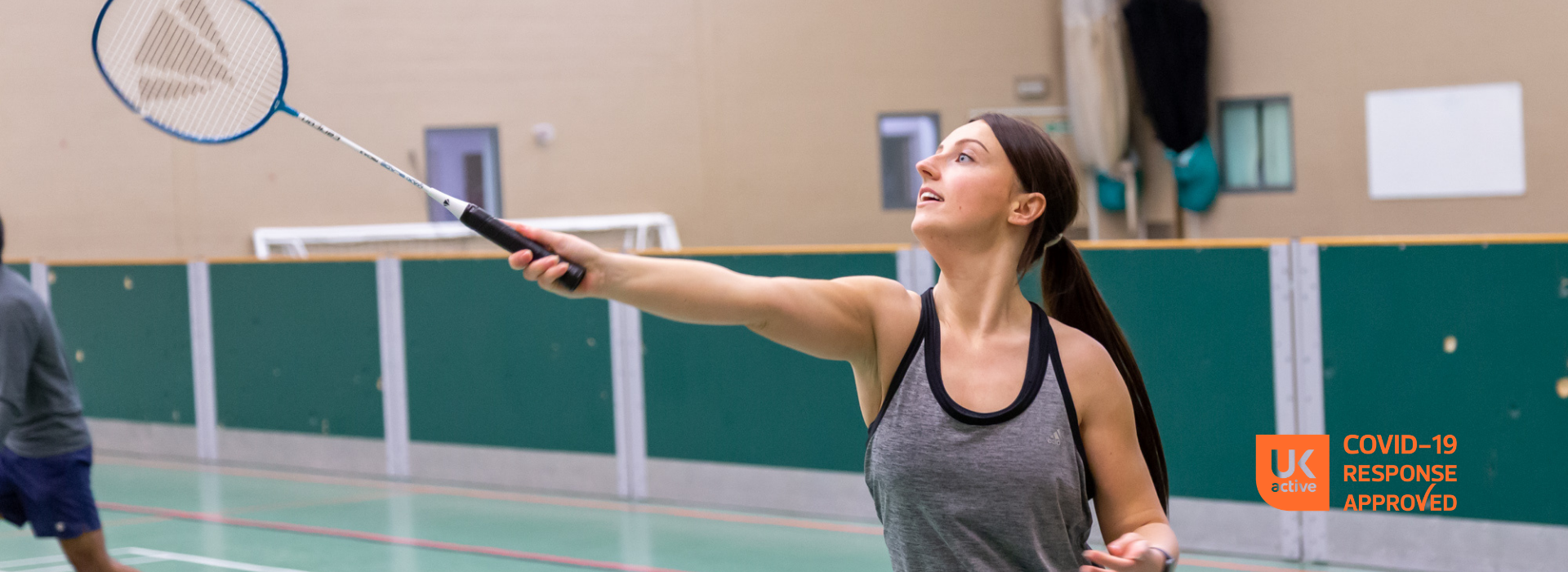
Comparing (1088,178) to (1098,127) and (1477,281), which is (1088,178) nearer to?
(1098,127)

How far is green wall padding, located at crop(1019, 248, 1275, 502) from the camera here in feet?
23.2

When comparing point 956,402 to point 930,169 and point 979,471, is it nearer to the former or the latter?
point 979,471

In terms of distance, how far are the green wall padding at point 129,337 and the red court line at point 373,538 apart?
220cm

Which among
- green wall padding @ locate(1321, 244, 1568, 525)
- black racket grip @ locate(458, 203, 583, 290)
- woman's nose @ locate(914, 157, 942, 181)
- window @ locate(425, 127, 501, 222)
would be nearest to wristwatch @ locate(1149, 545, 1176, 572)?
woman's nose @ locate(914, 157, 942, 181)

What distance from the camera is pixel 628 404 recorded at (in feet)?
30.5

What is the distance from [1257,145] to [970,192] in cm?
1466

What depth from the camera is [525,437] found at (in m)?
9.77

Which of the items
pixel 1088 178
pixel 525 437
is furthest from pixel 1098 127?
pixel 525 437

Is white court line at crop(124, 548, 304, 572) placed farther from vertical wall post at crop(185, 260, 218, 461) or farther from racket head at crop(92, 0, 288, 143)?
racket head at crop(92, 0, 288, 143)

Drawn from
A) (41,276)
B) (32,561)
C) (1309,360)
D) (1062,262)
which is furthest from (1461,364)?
(41,276)

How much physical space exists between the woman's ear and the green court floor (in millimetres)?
5012

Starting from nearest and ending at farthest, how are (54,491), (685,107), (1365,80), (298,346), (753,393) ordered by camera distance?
(54,491), (753,393), (298,346), (1365,80), (685,107)

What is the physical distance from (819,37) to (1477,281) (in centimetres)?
1155

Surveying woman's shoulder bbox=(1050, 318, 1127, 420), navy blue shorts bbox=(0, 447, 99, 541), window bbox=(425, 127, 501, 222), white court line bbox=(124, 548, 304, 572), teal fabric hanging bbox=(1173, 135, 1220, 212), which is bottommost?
white court line bbox=(124, 548, 304, 572)
